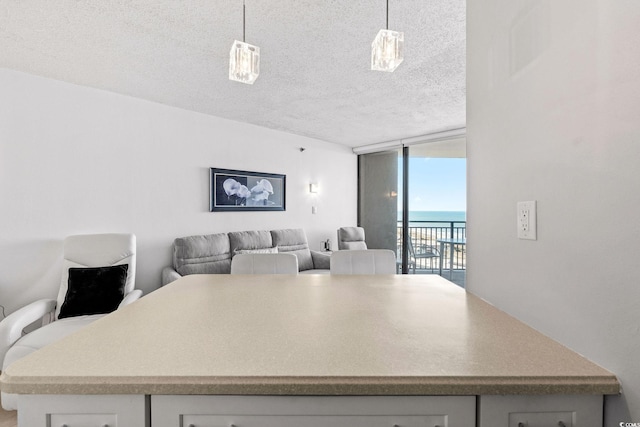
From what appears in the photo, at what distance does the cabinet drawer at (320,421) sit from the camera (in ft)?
2.21

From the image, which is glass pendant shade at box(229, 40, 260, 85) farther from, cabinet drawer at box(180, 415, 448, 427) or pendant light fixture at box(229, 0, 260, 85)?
cabinet drawer at box(180, 415, 448, 427)

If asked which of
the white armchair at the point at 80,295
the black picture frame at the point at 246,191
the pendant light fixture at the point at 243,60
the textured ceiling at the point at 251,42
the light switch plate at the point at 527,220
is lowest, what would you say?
the white armchair at the point at 80,295

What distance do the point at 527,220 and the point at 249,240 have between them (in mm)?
3510

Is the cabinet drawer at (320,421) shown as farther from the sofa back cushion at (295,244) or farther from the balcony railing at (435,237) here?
the balcony railing at (435,237)

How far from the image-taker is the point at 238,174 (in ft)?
13.8

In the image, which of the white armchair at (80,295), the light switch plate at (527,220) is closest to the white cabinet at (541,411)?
the light switch plate at (527,220)

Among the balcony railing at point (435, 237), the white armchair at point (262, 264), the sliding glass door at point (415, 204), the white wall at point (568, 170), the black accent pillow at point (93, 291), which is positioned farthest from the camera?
the balcony railing at point (435, 237)

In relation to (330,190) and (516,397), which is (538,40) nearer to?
(516,397)

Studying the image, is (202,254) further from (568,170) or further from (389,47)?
(568,170)

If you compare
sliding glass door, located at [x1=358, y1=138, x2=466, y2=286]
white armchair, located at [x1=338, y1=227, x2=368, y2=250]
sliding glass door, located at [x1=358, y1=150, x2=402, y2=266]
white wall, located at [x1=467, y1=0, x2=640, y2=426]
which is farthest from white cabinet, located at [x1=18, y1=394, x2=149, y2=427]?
sliding glass door, located at [x1=358, y1=150, x2=402, y2=266]

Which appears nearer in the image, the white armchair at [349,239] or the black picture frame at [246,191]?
the black picture frame at [246,191]

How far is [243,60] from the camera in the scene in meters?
1.31

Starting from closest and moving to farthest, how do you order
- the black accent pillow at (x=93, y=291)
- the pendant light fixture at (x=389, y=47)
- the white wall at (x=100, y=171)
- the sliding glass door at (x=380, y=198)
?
1. the pendant light fixture at (x=389, y=47)
2. the black accent pillow at (x=93, y=291)
3. the white wall at (x=100, y=171)
4. the sliding glass door at (x=380, y=198)

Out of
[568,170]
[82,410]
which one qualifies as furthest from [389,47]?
[82,410]
